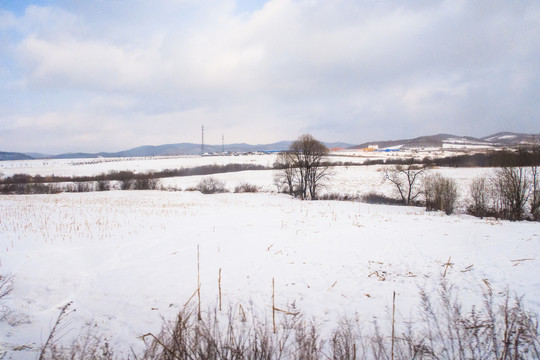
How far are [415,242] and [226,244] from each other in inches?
281

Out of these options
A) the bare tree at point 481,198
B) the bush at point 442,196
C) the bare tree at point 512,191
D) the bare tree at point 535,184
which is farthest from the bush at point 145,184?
the bare tree at point 535,184

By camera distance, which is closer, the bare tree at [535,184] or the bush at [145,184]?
the bare tree at [535,184]

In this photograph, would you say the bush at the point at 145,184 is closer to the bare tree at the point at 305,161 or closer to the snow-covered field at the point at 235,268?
the bare tree at the point at 305,161

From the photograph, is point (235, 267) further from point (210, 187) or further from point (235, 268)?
point (210, 187)

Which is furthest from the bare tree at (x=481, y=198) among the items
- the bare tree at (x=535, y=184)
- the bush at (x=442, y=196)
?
the bare tree at (x=535, y=184)

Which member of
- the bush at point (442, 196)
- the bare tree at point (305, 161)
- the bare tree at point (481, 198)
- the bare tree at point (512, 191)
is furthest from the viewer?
the bare tree at point (305, 161)

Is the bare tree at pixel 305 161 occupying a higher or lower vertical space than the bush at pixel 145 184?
higher

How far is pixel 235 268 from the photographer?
20.4ft

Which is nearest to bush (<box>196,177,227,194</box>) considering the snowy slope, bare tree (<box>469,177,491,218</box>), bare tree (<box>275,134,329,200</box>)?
bare tree (<box>275,134,329,200</box>)

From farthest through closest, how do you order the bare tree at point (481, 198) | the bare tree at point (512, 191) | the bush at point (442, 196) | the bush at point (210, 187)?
the bush at point (210, 187) < the bush at point (442, 196) < the bare tree at point (481, 198) < the bare tree at point (512, 191)

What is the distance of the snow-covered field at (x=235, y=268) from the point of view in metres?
4.23

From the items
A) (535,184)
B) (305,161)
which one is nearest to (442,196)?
(535,184)

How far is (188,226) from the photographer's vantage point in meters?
10.6

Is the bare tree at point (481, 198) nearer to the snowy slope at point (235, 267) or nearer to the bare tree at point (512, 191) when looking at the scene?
the bare tree at point (512, 191)
